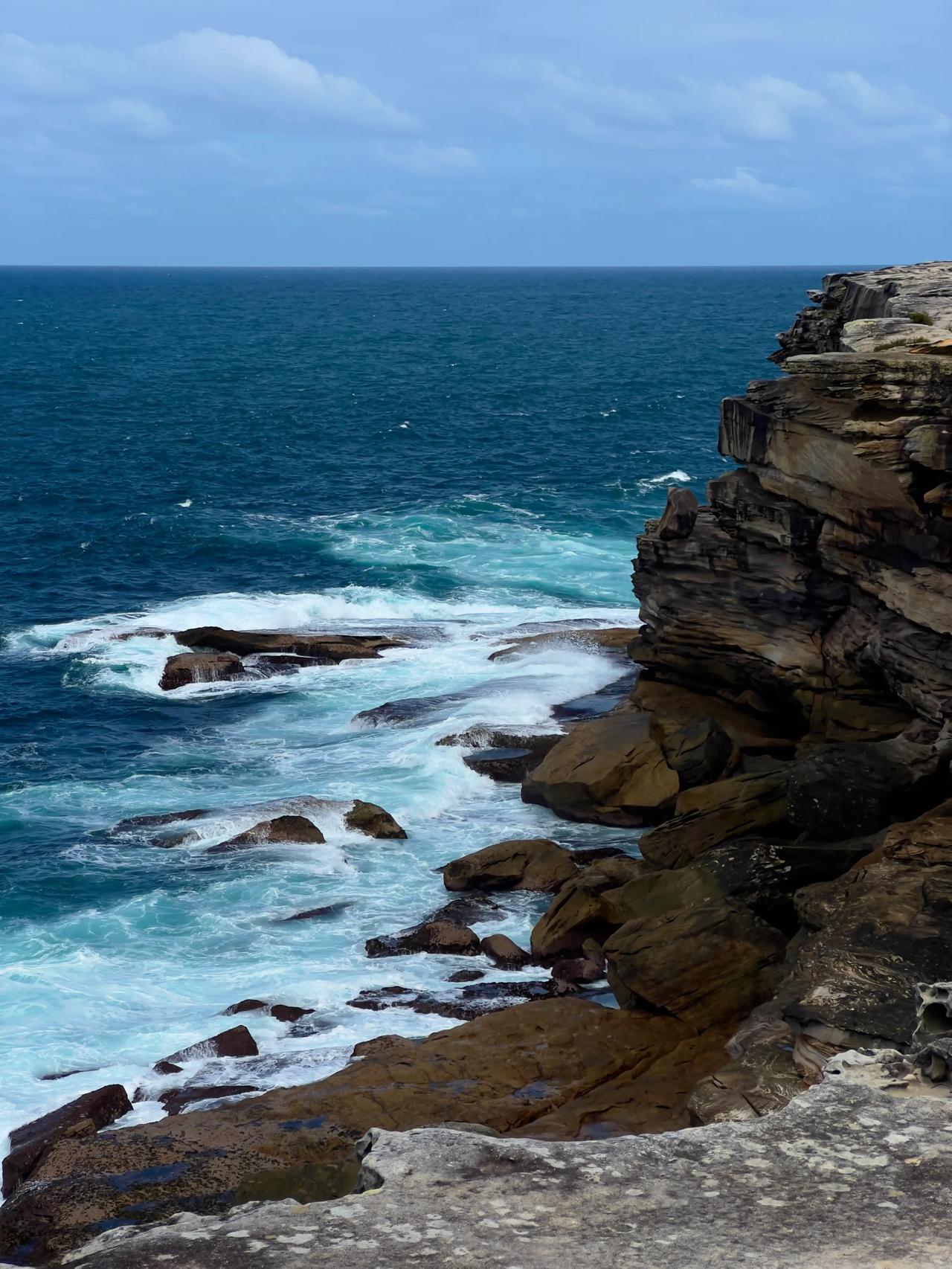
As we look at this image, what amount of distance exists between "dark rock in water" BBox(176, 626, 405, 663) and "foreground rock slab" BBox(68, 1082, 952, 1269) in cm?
3760

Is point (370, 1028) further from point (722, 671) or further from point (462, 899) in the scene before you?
point (722, 671)

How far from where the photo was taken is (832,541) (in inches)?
1180

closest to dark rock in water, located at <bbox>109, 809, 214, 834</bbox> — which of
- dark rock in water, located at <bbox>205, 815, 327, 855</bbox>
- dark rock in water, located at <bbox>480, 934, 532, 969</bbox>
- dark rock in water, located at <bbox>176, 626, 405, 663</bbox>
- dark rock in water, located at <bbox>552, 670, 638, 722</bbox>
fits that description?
dark rock in water, located at <bbox>205, 815, 327, 855</bbox>

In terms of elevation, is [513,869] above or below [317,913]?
above

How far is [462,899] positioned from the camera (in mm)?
31281

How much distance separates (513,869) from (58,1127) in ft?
40.5

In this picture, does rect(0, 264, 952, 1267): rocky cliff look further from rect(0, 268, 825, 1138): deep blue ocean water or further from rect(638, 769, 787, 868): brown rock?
rect(0, 268, 825, 1138): deep blue ocean water

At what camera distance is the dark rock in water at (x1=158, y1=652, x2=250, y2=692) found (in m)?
46.3

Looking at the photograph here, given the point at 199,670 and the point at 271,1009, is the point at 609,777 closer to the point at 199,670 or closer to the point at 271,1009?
the point at 271,1009

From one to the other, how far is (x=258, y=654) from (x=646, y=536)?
16519mm

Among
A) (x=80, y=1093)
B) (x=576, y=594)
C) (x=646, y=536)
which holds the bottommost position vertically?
(x=80, y=1093)

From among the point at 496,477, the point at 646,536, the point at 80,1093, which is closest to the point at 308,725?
the point at 646,536

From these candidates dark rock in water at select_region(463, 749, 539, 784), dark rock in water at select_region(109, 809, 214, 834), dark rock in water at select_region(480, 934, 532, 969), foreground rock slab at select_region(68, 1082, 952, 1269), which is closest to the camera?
foreground rock slab at select_region(68, 1082, 952, 1269)

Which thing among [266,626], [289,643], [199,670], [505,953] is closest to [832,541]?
[505,953]
